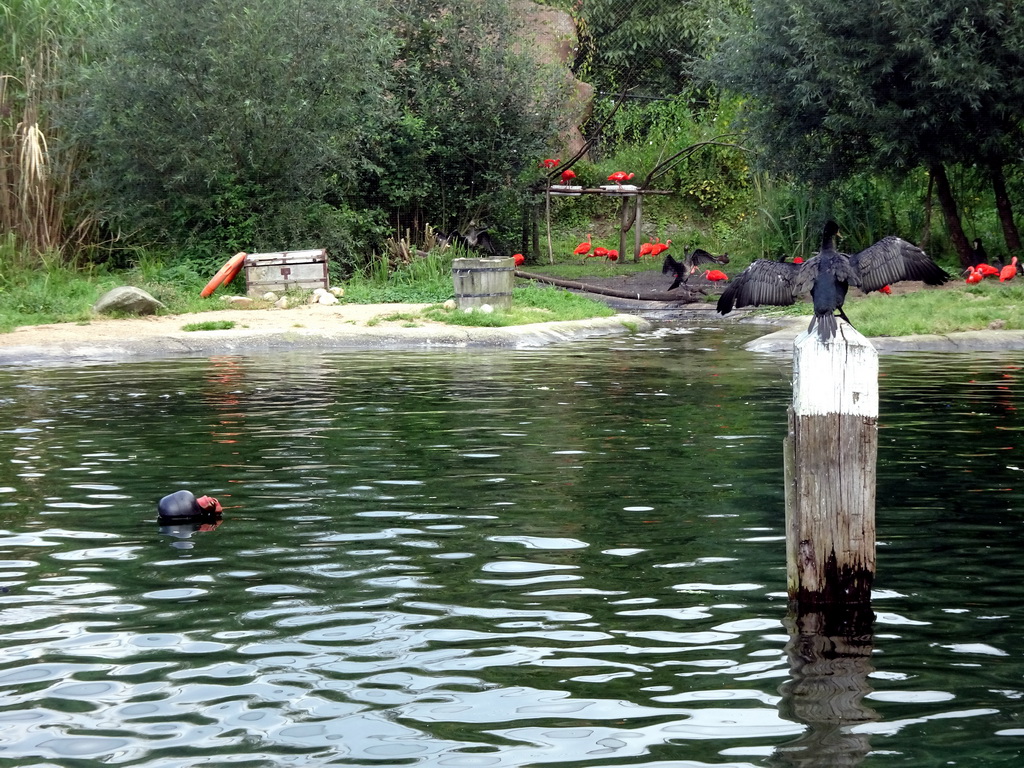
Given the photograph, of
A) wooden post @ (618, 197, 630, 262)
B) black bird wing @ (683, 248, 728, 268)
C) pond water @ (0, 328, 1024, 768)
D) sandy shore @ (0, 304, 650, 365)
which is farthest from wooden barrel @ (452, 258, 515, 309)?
wooden post @ (618, 197, 630, 262)

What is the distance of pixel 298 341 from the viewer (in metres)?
17.8

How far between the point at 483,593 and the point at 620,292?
714 inches

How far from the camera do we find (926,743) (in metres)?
4.41

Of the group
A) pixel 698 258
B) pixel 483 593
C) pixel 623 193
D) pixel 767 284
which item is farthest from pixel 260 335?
pixel 483 593

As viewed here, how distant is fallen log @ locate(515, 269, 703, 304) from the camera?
22984 mm

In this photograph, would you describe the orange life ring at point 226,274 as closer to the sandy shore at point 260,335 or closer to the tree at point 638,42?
the sandy shore at point 260,335

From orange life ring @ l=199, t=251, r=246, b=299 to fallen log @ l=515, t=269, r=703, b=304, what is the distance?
5.74 metres

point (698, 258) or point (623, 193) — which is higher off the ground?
point (623, 193)

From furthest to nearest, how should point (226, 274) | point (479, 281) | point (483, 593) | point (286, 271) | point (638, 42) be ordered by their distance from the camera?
point (638, 42) < point (286, 271) < point (226, 274) < point (479, 281) < point (483, 593)

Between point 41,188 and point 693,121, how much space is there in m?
17.1

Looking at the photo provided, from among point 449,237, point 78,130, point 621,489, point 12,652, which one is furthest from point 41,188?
point 12,652

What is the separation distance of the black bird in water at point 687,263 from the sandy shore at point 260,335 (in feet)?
11.2

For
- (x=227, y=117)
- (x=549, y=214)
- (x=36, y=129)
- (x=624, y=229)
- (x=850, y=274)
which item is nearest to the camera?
(x=850, y=274)

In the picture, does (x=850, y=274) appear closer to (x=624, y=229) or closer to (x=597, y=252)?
(x=597, y=252)
